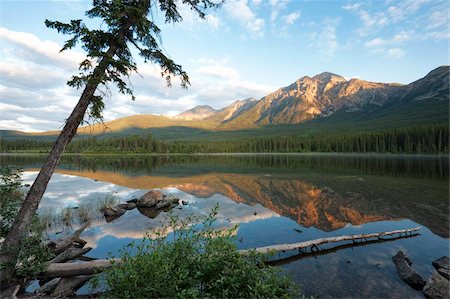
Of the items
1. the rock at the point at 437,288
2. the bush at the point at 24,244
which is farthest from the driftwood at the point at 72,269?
the rock at the point at 437,288

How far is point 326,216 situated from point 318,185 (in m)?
20.6

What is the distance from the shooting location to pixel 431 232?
21.5 meters

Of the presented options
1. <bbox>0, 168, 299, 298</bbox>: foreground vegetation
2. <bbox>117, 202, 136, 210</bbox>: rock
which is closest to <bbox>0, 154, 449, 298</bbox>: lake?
<bbox>117, 202, 136, 210</bbox>: rock

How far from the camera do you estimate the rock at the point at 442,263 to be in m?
14.9

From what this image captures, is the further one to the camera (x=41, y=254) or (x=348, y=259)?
(x=348, y=259)

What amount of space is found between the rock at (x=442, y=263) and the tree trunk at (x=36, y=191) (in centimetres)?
2119

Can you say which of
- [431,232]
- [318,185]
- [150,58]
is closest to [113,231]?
[150,58]

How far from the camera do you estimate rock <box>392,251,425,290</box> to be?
517 inches

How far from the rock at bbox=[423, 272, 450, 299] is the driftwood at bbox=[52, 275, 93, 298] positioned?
16.4 metres

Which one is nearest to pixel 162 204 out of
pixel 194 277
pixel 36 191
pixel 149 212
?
pixel 149 212

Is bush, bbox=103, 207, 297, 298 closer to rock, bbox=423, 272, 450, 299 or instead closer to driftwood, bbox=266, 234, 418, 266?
driftwood, bbox=266, 234, 418, 266

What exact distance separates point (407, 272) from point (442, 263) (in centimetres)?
323

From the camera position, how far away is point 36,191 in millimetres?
10688

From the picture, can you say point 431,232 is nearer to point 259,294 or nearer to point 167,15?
point 259,294
